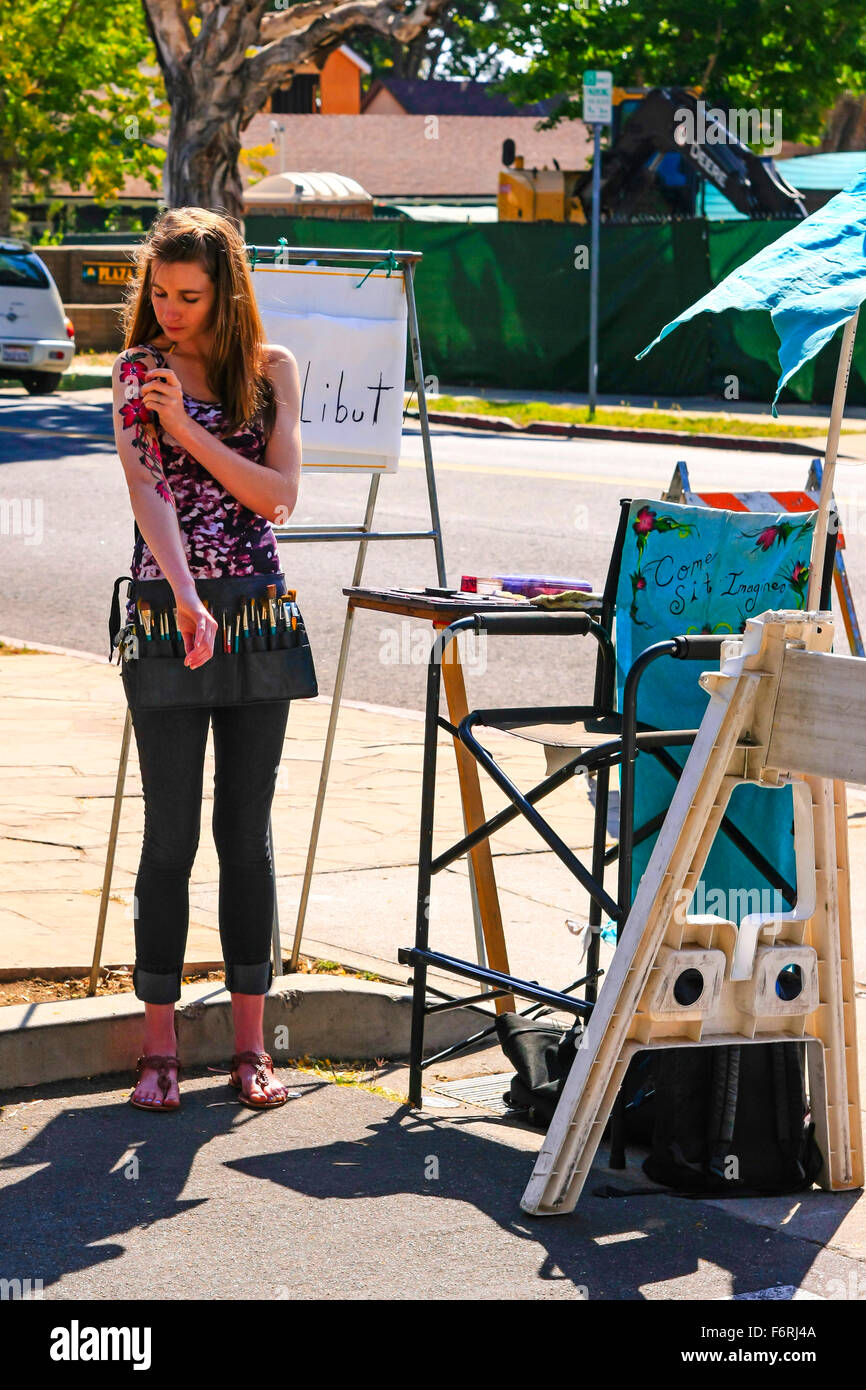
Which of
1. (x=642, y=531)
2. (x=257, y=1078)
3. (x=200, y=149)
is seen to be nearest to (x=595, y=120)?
(x=200, y=149)

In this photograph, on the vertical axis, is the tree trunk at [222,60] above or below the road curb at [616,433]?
above

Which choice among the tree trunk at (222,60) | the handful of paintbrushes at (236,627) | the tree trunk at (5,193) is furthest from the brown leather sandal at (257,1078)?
the tree trunk at (5,193)

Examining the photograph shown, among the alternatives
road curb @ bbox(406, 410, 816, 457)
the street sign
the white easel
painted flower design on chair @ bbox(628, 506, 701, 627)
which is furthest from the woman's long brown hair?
the street sign

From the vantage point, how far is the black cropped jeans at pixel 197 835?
13.7 ft

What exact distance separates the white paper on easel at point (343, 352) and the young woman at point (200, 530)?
2.54 ft

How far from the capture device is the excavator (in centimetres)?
2520

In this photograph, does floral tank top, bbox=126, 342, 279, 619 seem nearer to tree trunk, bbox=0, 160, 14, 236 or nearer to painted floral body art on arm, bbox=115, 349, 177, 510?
painted floral body art on arm, bbox=115, 349, 177, 510

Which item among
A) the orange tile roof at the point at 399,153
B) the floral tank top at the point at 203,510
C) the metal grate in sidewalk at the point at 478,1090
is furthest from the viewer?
the orange tile roof at the point at 399,153

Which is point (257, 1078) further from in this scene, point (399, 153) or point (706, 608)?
point (399, 153)

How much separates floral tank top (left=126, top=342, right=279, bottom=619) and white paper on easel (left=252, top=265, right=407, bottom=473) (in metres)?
0.93

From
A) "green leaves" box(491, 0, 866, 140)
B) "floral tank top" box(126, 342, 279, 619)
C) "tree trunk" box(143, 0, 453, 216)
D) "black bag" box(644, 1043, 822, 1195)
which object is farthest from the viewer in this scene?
"green leaves" box(491, 0, 866, 140)

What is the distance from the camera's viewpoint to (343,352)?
5105 millimetres

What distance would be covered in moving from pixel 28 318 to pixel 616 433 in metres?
7.69

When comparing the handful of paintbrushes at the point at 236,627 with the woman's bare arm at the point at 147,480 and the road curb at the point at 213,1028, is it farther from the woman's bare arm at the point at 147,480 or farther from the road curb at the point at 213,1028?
the road curb at the point at 213,1028
